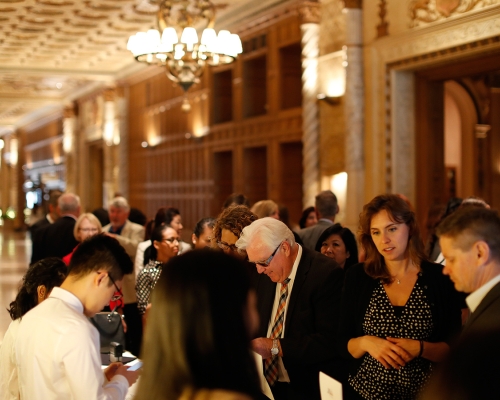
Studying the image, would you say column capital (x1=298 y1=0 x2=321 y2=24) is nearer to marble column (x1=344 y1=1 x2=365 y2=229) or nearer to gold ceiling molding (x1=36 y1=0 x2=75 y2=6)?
marble column (x1=344 y1=1 x2=365 y2=229)

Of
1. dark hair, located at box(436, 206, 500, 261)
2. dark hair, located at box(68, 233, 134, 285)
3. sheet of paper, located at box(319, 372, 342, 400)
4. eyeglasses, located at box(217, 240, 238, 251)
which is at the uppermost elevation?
dark hair, located at box(436, 206, 500, 261)

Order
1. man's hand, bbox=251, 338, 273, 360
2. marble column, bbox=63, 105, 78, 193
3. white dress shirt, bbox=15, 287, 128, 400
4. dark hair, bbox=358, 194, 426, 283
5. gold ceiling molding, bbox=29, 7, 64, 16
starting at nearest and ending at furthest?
white dress shirt, bbox=15, 287, 128, 400 → dark hair, bbox=358, 194, 426, 283 → man's hand, bbox=251, 338, 273, 360 → gold ceiling molding, bbox=29, 7, 64, 16 → marble column, bbox=63, 105, 78, 193

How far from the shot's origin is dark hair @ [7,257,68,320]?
3.58 m

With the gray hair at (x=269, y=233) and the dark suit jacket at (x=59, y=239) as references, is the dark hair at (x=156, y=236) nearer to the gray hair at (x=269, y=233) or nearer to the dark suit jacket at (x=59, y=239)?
the dark suit jacket at (x=59, y=239)

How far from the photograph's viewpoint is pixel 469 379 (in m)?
1.16

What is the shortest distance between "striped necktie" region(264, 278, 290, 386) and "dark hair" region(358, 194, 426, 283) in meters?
0.47

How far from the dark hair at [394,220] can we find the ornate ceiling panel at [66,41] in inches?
427

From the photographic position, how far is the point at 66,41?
61.9ft

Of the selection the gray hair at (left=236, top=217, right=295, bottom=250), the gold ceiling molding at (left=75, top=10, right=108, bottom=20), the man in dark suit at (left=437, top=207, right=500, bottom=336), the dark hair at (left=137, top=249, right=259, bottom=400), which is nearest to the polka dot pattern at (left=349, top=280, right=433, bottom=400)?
the gray hair at (left=236, top=217, right=295, bottom=250)

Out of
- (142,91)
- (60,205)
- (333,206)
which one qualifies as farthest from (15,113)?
(333,206)

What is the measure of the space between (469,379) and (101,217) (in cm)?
954

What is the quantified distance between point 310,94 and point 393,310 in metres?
9.03

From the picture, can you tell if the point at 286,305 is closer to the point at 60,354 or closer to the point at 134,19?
the point at 60,354

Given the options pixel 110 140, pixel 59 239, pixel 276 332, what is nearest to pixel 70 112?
pixel 110 140
